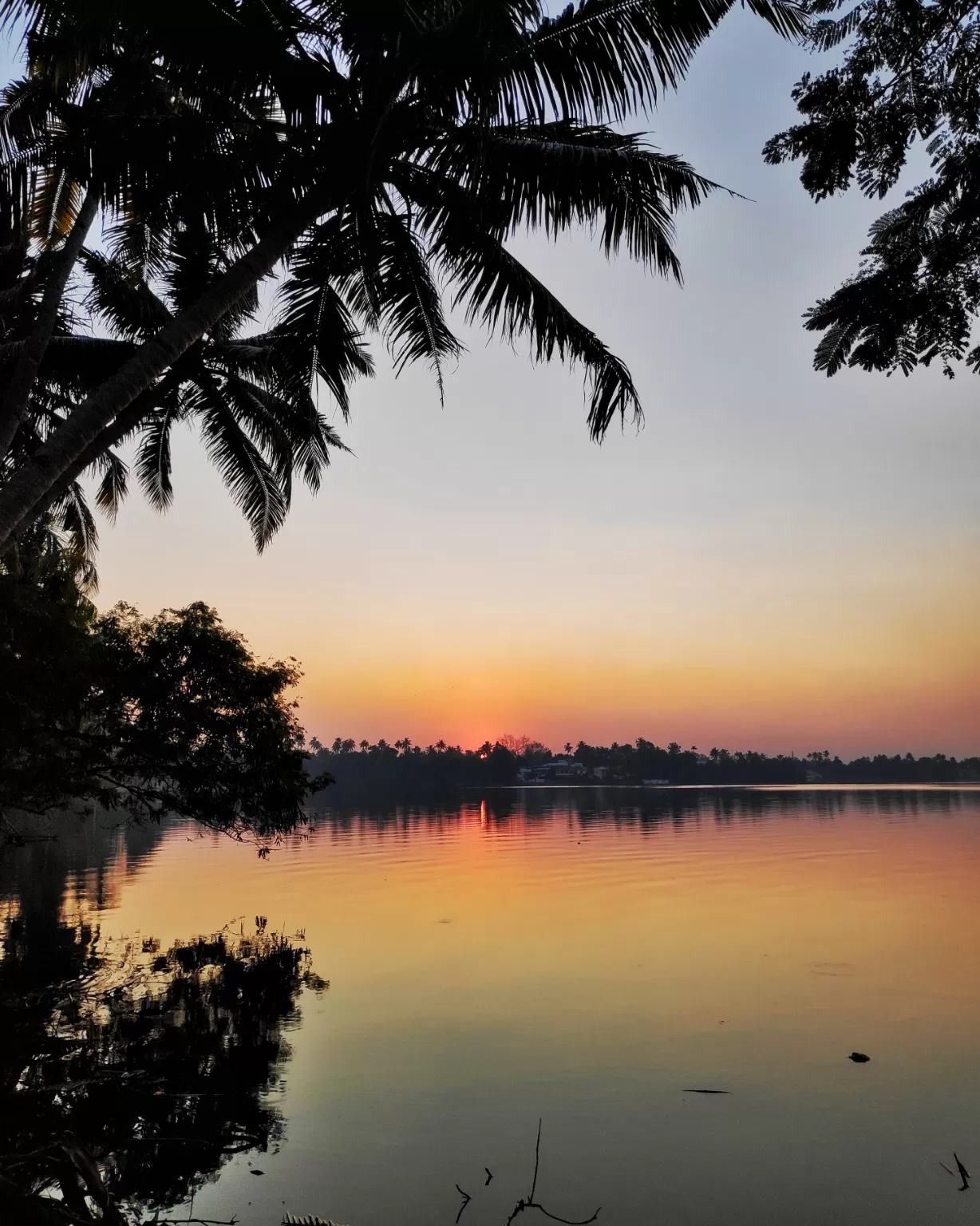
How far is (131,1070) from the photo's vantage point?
10406 millimetres

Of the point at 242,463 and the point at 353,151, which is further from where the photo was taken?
the point at 242,463

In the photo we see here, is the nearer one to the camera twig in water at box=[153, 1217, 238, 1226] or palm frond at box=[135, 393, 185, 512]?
twig in water at box=[153, 1217, 238, 1226]

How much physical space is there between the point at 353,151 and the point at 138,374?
10.2ft

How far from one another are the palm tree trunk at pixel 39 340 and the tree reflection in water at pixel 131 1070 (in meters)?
6.98

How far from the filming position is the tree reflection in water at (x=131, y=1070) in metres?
6.98

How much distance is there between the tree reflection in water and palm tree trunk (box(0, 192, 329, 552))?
15.3 ft

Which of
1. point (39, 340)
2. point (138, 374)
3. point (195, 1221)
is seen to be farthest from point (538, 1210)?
point (39, 340)

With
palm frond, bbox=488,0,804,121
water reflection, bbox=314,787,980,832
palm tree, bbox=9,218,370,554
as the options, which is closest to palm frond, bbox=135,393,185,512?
palm tree, bbox=9,218,370,554

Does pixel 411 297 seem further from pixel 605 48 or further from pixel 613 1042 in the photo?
pixel 613 1042

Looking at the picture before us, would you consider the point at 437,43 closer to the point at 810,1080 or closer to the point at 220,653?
the point at 810,1080

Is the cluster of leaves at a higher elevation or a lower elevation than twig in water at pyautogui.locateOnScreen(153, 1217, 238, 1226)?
higher

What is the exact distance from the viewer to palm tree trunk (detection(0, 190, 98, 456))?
9758mm

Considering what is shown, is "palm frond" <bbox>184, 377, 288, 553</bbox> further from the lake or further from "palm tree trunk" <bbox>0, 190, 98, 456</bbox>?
the lake

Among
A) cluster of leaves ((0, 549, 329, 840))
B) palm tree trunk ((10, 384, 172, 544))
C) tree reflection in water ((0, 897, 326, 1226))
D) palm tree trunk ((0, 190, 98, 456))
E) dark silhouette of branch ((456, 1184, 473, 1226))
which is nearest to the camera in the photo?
tree reflection in water ((0, 897, 326, 1226))
